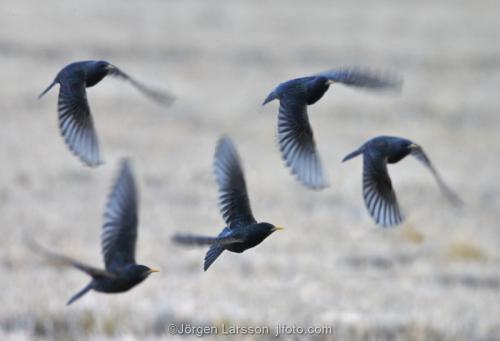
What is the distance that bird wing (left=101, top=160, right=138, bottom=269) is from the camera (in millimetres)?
3645

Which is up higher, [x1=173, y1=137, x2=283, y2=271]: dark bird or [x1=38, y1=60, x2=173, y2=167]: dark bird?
[x1=38, y1=60, x2=173, y2=167]: dark bird

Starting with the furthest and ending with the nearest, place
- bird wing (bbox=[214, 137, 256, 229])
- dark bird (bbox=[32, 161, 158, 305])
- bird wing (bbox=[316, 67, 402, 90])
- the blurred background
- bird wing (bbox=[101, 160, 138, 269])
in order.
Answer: the blurred background < bird wing (bbox=[101, 160, 138, 269]) < dark bird (bbox=[32, 161, 158, 305]) < bird wing (bbox=[214, 137, 256, 229]) < bird wing (bbox=[316, 67, 402, 90])

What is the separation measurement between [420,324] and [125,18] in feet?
68.7

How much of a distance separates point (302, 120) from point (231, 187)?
37 centimetres

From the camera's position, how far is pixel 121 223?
378cm

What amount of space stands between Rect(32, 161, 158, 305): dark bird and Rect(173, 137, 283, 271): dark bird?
1.06 feet

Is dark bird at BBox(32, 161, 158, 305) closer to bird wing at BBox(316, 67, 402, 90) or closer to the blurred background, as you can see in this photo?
bird wing at BBox(316, 67, 402, 90)

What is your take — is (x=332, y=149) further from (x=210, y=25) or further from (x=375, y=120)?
(x=210, y=25)

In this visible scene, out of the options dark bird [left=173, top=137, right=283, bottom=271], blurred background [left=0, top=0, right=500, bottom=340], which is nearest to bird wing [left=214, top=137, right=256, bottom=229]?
dark bird [left=173, top=137, right=283, bottom=271]

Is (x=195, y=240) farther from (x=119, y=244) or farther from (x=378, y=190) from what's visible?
(x=119, y=244)

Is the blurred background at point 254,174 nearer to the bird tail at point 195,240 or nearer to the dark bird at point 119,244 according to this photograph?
the dark bird at point 119,244

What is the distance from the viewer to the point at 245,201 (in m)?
3.15

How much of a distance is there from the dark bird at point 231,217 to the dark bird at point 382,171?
0.84 ft

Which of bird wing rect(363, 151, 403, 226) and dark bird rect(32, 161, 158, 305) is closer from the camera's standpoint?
bird wing rect(363, 151, 403, 226)
